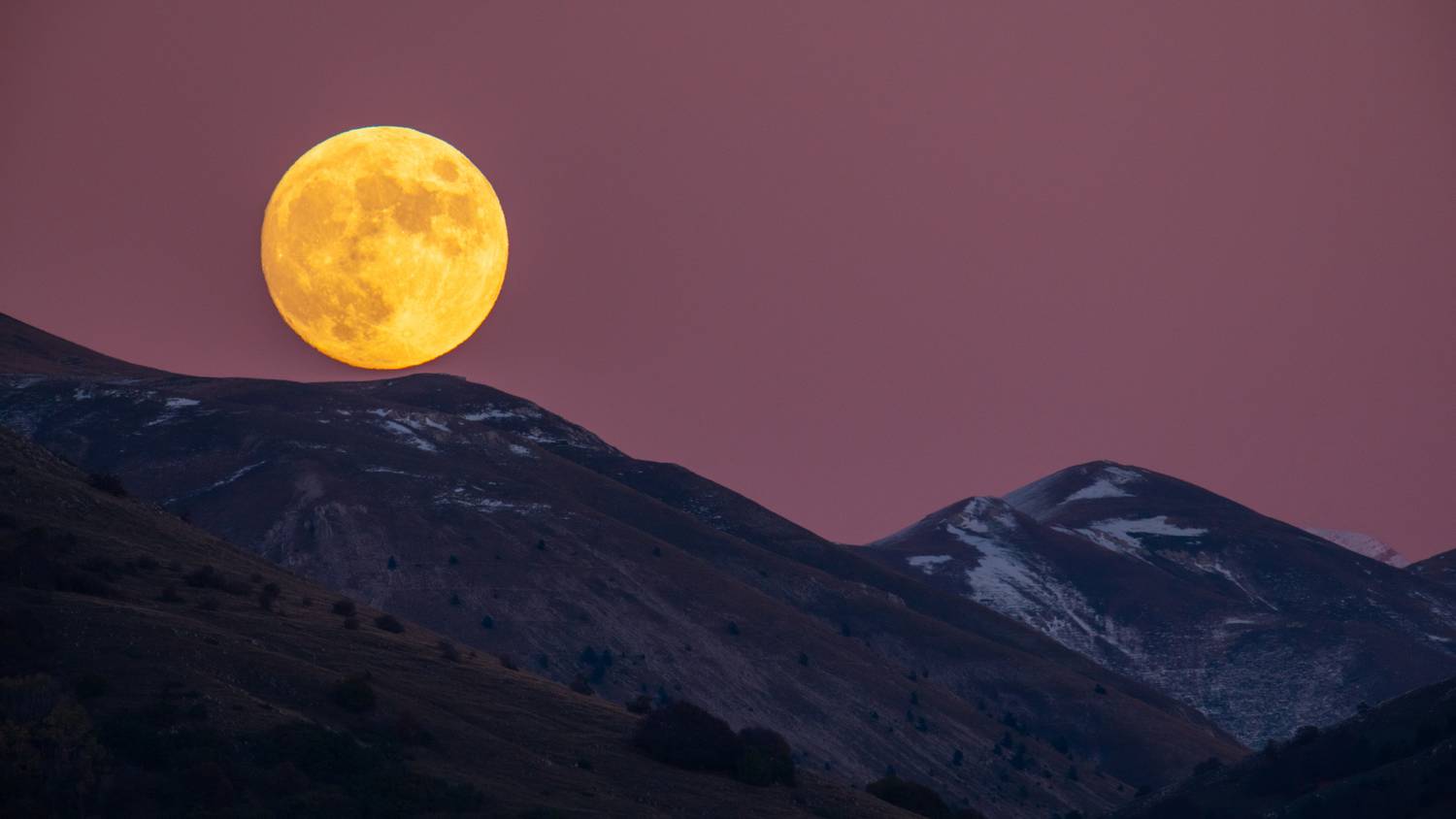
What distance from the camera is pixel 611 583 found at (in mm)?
145125

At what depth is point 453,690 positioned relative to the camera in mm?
68000

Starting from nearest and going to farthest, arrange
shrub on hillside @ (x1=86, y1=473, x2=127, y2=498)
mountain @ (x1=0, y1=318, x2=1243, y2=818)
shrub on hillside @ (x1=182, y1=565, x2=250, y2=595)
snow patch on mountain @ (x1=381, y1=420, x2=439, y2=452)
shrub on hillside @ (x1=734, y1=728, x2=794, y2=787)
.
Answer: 1. shrub on hillside @ (x1=734, y1=728, x2=794, y2=787)
2. shrub on hillside @ (x1=182, y1=565, x2=250, y2=595)
3. shrub on hillside @ (x1=86, y1=473, x2=127, y2=498)
4. mountain @ (x1=0, y1=318, x2=1243, y2=818)
5. snow patch on mountain @ (x1=381, y1=420, x2=439, y2=452)

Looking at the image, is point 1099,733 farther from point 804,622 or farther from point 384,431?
point 384,431

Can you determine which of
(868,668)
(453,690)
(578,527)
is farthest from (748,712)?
(453,690)

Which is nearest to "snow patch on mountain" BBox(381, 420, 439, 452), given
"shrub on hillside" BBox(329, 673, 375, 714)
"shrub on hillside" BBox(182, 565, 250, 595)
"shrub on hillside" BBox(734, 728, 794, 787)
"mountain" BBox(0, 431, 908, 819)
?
Answer: "mountain" BBox(0, 431, 908, 819)

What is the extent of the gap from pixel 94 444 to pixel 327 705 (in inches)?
4170

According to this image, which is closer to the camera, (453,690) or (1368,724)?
(453,690)

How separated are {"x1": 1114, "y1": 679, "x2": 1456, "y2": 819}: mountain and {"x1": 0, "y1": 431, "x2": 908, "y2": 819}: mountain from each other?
108 feet

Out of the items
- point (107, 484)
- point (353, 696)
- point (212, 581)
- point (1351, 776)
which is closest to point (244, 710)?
point (353, 696)

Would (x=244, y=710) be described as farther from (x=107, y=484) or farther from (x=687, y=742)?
(x=107, y=484)

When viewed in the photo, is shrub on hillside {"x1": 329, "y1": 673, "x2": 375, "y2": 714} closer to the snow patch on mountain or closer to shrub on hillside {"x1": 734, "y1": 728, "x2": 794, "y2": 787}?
shrub on hillside {"x1": 734, "y1": 728, "x2": 794, "y2": 787}

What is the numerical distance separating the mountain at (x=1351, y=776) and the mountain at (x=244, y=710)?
108 ft

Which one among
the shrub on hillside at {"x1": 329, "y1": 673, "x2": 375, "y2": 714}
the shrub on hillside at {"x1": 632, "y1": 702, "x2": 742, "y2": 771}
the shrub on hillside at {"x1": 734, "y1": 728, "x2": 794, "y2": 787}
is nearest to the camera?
the shrub on hillside at {"x1": 329, "y1": 673, "x2": 375, "y2": 714}

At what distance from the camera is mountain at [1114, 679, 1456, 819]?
8656 cm
